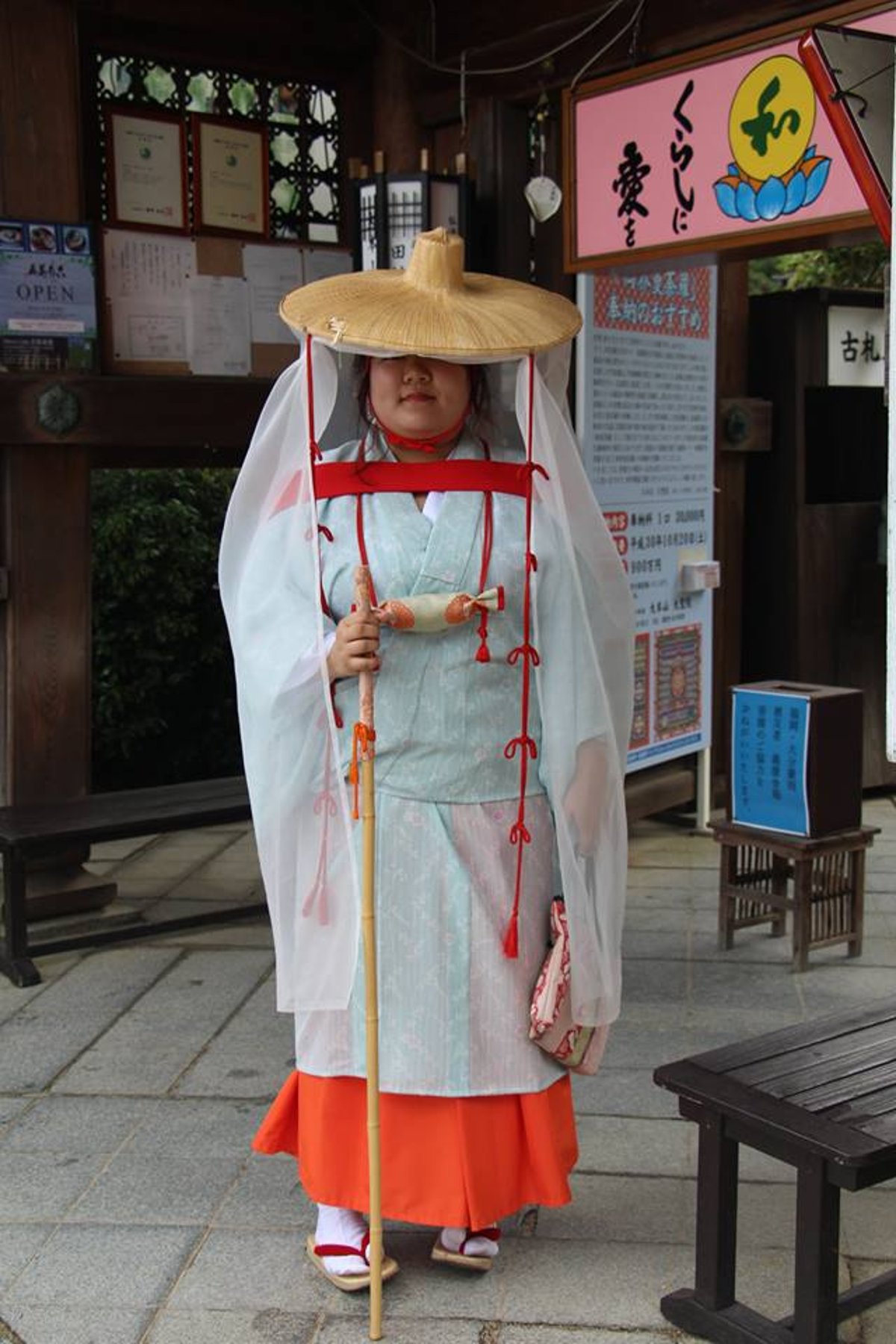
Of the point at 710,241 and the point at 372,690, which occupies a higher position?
the point at 710,241

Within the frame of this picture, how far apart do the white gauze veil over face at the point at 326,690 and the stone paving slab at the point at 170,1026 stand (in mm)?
1426

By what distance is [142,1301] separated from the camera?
3.29 m

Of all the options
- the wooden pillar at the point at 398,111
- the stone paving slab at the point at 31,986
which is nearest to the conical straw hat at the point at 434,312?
the stone paving slab at the point at 31,986

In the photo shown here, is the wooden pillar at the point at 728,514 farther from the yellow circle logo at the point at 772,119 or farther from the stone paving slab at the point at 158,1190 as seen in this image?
the stone paving slab at the point at 158,1190

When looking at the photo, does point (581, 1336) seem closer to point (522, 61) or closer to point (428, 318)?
point (428, 318)

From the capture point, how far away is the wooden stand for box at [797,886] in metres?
5.43

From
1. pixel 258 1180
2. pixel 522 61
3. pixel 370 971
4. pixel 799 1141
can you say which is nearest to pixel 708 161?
pixel 522 61

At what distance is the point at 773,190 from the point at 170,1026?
10.5 ft

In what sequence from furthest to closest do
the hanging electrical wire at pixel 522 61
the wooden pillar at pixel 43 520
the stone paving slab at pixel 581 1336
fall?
the wooden pillar at pixel 43 520 < the hanging electrical wire at pixel 522 61 < the stone paving slab at pixel 581 1336

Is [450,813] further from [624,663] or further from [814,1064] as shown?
[814,1064]

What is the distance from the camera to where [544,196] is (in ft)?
18.5

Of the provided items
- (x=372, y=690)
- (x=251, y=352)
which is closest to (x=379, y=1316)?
(x=372, y=690)

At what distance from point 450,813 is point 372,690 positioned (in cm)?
31

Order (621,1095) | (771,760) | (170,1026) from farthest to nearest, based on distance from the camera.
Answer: (771,760), (170,1026), (621,1095)
